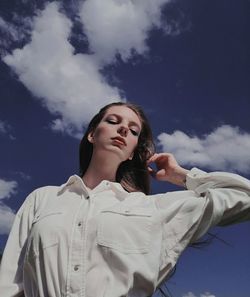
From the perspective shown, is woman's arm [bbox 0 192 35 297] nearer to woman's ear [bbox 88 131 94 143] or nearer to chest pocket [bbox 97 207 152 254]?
chest pocket [bbox 97 207 152 254]

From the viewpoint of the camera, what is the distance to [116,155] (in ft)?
12.4

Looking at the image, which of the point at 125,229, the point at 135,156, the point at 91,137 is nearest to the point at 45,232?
the point at 125,229

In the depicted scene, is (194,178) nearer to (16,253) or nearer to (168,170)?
(168,170)

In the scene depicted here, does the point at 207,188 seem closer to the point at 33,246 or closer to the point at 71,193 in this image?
the point at 71,193

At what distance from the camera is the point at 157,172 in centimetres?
384

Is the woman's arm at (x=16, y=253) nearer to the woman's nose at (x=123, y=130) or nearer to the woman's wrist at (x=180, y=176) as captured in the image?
the woman's nose at (x=123, y=130)

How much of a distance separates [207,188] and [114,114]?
4.38 ft

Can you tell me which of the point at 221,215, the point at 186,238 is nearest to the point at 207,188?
the point at 221,215

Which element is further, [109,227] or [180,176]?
[180,176]

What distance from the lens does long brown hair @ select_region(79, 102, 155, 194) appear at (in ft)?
13.4

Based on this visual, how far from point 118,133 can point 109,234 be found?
126 centimetres

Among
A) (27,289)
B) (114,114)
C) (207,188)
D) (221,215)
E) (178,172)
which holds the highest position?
(114,114)

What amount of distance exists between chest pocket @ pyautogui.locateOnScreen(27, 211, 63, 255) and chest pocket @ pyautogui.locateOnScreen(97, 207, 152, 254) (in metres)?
0.36

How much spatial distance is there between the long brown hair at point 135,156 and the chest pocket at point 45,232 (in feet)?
3.47
